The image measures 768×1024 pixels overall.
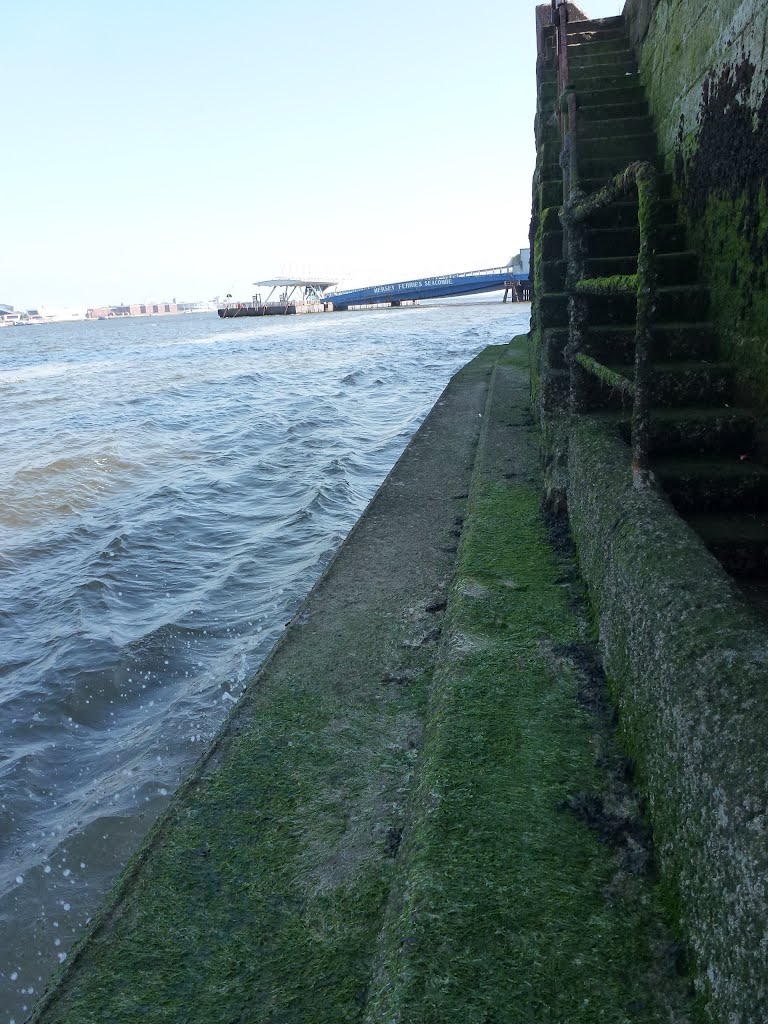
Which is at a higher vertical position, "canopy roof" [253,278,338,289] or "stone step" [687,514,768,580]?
"canopy roof" [253,278,338,289]

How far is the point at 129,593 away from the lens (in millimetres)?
6012

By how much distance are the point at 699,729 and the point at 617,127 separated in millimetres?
5630

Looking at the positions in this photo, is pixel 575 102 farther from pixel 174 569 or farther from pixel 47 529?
pixel 47 529

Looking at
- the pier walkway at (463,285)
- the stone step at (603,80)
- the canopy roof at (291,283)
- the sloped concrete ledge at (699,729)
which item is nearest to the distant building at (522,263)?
the pier walkway at (463,285)

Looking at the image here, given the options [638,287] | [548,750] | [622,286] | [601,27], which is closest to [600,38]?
[601,27]

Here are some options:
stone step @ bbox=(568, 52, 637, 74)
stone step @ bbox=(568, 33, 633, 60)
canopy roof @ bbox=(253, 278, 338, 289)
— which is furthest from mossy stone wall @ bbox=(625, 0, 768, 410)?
canopy roof @ bbox=(253, 278, 338, 289)

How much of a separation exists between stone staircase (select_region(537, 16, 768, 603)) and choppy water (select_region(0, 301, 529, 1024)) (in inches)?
106

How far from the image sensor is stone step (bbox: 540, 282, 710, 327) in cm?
373

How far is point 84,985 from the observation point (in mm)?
1671

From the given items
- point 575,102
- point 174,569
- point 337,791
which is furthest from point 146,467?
point 337,791

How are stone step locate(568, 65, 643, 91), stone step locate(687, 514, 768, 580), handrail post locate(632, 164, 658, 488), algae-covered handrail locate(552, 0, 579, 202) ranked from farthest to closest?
stone step locate(568, 65, 643, 91) → algae-covered handrail locate(552, 0, 579, 202) → stone step locate(687, 514, 768, 580) → handrail post locate(632, 164, 658, 488)

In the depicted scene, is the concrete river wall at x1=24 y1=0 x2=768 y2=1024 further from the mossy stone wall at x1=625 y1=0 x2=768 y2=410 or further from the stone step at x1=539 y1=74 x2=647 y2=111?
the stone step at x1=539 y1=74 x2=647 y2=111

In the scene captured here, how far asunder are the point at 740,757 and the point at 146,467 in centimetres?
1058

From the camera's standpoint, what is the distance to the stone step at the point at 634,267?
3.96 metres
